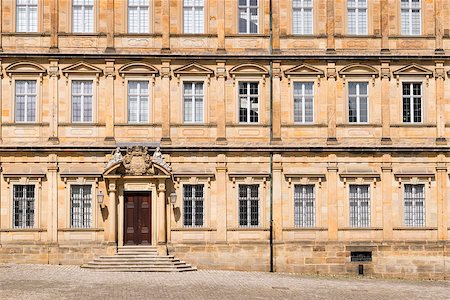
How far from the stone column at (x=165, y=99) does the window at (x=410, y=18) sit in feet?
34.1

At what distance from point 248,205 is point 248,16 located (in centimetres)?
809

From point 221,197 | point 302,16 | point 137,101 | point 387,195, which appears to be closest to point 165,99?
point 137,101

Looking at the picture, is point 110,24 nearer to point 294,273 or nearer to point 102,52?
point 102,52

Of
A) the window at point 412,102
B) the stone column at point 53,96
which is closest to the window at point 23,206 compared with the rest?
the stone column at point 53,96

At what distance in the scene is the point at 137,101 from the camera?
120 ft

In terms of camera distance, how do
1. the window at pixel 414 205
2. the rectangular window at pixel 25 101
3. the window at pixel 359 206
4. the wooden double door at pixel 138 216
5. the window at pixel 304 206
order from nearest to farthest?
the rectangular window at pixel 25 101, the wooden double door at pixel 138 216, the window at pixel 304 206, the window at pixel 359 206, the window at pixel 414 205

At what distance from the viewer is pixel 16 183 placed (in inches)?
1410

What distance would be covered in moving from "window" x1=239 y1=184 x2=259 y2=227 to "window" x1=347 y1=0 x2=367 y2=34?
8169mm

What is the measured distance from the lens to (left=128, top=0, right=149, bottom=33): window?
36.9 metres

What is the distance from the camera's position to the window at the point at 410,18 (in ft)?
124

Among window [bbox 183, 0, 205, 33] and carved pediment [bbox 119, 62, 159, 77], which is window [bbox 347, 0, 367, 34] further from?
carved pediment [bbox 119, 62, 159, 77]

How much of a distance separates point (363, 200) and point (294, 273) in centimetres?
434

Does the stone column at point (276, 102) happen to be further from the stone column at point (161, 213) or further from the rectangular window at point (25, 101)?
the rectangular window at point (25, 101)

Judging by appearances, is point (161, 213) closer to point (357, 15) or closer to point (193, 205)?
point (193, 205)
